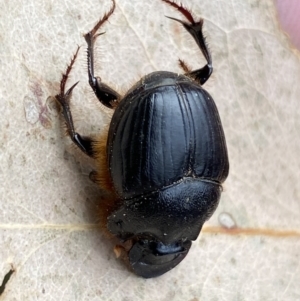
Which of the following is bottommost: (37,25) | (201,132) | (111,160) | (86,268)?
(86,268)

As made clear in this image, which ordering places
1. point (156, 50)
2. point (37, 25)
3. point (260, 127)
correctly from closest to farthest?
1. point (37, 25)
2. point (156, 50)
3. point (260, 127)

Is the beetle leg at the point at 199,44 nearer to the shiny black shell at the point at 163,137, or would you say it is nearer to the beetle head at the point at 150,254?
the shiny black shell at the point at 163,137

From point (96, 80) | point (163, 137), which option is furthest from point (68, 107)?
point (163, 137)

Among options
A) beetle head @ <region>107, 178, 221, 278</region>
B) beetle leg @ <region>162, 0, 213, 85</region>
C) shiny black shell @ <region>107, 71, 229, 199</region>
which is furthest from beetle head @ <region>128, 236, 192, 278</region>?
beetle leg @ <region>162, 0, 213, 85</region>

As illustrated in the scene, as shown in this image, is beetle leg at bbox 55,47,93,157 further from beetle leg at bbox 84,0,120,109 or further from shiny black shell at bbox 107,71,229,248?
shiny black shell at bbox 107,71,229,248

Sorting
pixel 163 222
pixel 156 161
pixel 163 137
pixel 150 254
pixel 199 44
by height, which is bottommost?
pixel 150 254

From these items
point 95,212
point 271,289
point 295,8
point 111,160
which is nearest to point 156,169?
point 111,160

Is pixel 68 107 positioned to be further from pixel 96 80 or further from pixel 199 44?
pixel 199 44

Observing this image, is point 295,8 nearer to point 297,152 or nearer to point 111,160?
point 297,152
